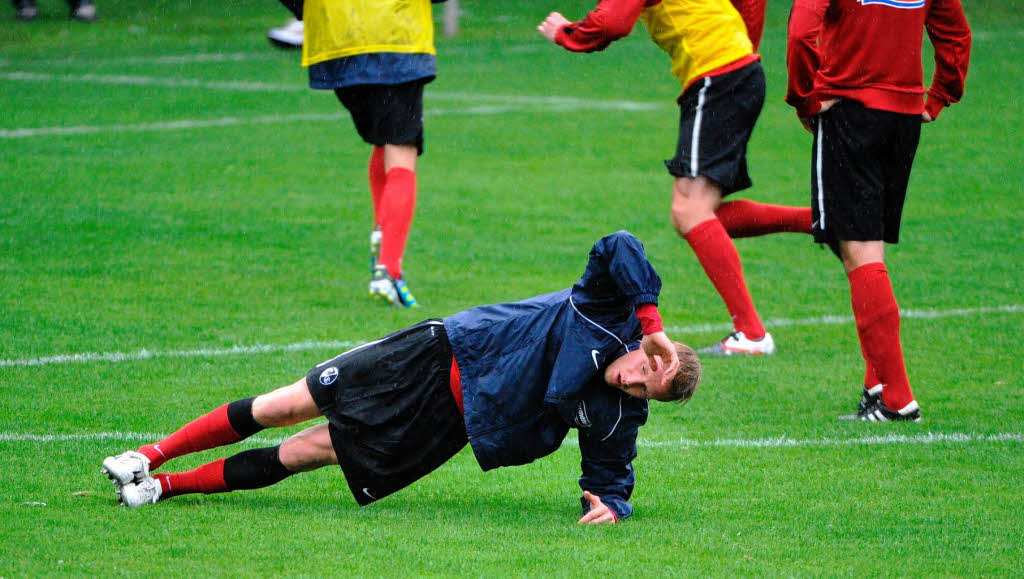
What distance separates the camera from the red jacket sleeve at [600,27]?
725 cm

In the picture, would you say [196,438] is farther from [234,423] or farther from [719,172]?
[719,172]

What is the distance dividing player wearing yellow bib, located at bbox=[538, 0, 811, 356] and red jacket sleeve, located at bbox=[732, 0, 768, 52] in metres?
0.33

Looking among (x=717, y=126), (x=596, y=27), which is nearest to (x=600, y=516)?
(x=596, y=27)

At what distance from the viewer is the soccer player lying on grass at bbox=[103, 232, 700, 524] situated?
4918mm

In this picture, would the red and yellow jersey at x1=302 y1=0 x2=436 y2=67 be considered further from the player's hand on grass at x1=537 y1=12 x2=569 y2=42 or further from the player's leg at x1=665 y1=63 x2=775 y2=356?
the player's leg at x1=665 y1=63 x2=775 y2=356

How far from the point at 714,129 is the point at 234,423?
3.33 m

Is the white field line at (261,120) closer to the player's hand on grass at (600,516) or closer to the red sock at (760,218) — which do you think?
the red sock at (760,218)

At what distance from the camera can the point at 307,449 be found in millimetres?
5242

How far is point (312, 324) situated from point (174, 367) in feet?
3.63

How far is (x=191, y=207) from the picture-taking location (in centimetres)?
1145

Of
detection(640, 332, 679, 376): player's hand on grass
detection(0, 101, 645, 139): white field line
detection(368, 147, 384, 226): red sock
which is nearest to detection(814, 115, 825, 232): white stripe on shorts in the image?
detection(640, 332, 679, 376): player's hand on grass

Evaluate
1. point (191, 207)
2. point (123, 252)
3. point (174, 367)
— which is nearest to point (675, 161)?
point (174, 367)

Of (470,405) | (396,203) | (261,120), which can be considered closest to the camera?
(470,405)

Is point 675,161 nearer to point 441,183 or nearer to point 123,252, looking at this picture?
Result: point 123,252
